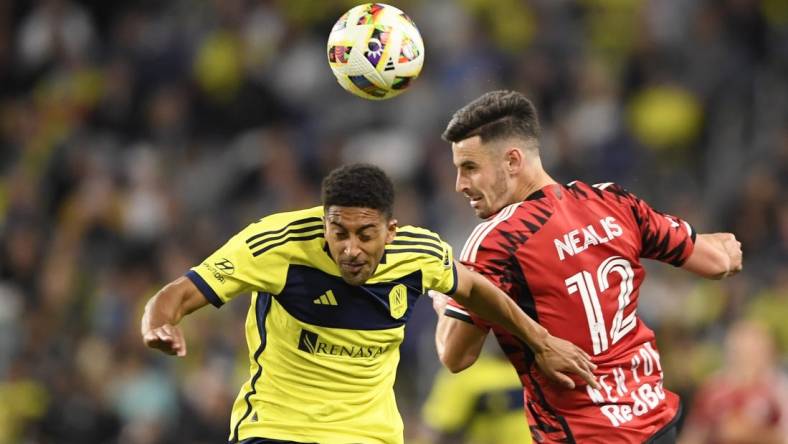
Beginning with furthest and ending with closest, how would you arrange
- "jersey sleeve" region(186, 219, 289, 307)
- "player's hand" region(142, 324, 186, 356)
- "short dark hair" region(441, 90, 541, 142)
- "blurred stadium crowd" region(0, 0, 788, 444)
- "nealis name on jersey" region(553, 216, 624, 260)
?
1. "blurred stadium crowd" region(0, 0, 788, 444)
2. "short dark hair" region(441, 90, 541, 142)
3. "nealis name on jersey" region(553, 216, 624, 260)
4. "jersey sleeve" region(186, 219, 289, 307)
5. "player's hand" region(142, 324, 186, 356)

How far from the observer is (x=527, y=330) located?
5.57 m

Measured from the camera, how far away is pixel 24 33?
15.0 m

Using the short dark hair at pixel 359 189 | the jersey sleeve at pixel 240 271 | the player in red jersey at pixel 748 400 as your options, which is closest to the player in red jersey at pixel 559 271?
the short dark hair at pixel 359 189

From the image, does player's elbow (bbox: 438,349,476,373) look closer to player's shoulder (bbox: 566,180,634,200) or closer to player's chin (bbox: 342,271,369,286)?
player's chin (bbox: 342,271,369,286)

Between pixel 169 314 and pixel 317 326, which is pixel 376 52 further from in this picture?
pixel 169 314

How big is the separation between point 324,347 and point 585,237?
1167mm

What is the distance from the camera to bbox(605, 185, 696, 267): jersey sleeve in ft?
19.5

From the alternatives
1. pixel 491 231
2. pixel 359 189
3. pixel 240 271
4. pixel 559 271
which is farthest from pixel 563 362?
pixel 240 271

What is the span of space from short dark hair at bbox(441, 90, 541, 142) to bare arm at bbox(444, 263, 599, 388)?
2.15ft

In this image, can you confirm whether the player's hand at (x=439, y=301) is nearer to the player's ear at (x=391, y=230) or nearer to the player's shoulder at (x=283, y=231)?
the player's ear at (x=391, y=230)

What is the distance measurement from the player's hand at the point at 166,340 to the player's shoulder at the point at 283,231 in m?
0.55

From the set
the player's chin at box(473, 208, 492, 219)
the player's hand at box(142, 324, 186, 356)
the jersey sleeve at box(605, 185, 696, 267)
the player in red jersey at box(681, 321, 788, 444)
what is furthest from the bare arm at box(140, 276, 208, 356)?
the player in red jersey at box(681, 321, 788, 444)

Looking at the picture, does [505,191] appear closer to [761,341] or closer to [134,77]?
[761,341]

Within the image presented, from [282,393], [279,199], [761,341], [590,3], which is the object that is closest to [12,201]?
[279,199]
